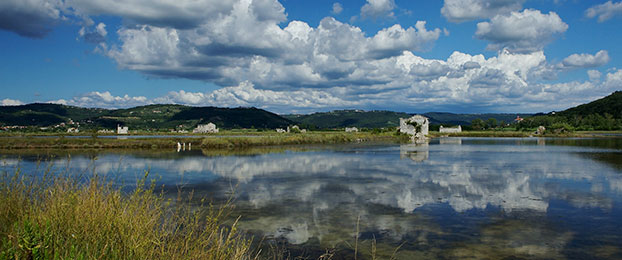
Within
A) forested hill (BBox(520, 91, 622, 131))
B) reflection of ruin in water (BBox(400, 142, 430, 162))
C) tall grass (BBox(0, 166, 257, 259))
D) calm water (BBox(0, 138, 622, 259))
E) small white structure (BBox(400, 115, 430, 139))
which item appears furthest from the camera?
forested hill (BBox(520, 91, 622, 131))

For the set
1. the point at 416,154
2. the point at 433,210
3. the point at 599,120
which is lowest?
Answer: the point at 416,154

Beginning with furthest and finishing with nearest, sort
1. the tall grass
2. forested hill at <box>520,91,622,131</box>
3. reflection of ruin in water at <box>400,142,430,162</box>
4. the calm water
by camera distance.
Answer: forested hill at <box>520,91,622,131</box>, reflection of ruin in water at <box>400,142,430,162</box>, the calm water, the tall grass

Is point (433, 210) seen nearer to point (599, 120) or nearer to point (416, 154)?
point (416, 154)

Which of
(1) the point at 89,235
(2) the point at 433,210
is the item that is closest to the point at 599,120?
(2) the point at 433,210

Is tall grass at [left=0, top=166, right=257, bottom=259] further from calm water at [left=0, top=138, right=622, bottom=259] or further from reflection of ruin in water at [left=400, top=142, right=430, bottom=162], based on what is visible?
reflection of ruin in water at [left=400, top=142, right=430, bottom=162]

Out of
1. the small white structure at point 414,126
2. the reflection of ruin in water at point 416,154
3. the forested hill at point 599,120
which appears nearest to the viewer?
the reflection of ruin in water at point 416,154

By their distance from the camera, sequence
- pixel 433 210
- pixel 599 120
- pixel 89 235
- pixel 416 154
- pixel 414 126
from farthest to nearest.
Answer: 1. pixel 599 120
2. pixel 414 126
3. pixel 416 154
4. pixel 433 210
5. pixel 89 235

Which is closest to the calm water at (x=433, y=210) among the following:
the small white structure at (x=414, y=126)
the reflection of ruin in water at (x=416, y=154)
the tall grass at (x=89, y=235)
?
the tall grass at (x=89, y=235)

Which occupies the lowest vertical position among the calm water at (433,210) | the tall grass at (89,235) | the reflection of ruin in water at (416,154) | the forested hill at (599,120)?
the reflection of ruin in water at (416,154)

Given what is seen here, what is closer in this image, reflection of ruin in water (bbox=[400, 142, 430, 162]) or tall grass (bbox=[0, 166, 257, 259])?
tall grass (bbox=[0, 166, 257, 259])

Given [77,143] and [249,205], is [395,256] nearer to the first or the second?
[249,205]

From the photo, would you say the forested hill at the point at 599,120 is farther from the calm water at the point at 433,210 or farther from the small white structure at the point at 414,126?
the calm water at the point at 433,210

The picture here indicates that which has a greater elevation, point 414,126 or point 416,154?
point 414,126

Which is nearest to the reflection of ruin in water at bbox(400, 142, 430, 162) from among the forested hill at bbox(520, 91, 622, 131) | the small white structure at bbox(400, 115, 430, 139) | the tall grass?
the tall grass
